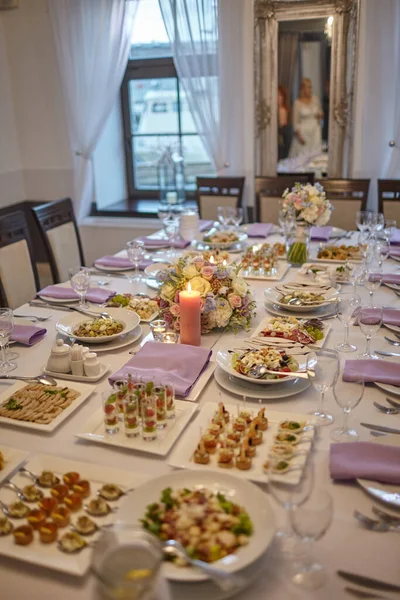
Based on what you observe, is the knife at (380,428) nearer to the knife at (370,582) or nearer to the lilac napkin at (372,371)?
the lilac napkin at (372,371)

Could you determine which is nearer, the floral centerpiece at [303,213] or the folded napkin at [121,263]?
the floral centerpiece at [303,213]

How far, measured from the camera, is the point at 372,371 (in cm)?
166

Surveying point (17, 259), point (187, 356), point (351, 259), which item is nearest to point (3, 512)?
point (187, 356)

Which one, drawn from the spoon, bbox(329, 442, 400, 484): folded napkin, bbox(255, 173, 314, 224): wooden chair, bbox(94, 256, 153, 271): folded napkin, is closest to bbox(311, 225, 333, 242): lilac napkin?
bbox(255, 173, 314, 224): wooden chair

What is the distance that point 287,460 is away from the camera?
4.09ft

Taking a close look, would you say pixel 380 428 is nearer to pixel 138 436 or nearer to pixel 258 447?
pixel 258 447

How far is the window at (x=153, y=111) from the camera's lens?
4660 millimetres

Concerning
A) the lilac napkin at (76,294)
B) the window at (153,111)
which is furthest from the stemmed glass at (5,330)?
the window at (153,111)

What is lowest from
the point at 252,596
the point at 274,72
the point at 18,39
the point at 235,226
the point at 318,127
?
the point at 252,596

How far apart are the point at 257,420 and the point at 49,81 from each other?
13.9 ft

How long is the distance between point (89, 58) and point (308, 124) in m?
1.81

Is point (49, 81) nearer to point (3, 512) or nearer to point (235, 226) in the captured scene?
point (235, 226)

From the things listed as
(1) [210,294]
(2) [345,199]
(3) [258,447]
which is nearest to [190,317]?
(1) [210,294]

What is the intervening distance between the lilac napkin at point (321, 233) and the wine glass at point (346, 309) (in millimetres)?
1082
